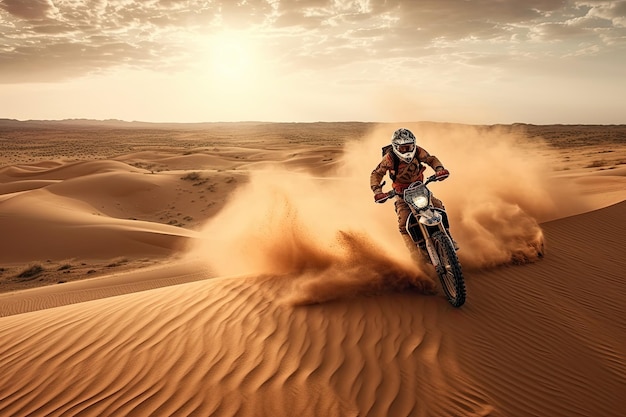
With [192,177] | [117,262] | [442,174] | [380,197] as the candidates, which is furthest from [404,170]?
[192,177]

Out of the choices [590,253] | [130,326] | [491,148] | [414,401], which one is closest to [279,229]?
[130,326]

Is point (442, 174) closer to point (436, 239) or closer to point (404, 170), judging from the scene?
point (404, 170)

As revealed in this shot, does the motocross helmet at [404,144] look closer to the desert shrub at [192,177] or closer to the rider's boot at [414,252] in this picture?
the rider's boot at [414,252]

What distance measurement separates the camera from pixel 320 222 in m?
7.62

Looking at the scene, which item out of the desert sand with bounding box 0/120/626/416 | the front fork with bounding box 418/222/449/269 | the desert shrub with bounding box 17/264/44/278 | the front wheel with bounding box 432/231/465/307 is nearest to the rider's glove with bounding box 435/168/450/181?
the front fork with bounding box 418/222/449/269

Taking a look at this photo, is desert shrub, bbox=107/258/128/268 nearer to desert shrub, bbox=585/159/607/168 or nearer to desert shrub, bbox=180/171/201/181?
desert shrub, bbox=180/171/201/181

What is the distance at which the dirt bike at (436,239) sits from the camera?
5.62 metres

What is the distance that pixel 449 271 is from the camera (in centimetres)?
584

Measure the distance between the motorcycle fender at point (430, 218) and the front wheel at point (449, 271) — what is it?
16cm

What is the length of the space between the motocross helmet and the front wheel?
1.33 m

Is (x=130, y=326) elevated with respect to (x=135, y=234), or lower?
elevated

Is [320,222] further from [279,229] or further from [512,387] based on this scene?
[512,387]

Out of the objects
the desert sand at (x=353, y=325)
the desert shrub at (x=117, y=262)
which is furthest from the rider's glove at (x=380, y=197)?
the desert shrub at (x=117, y=262)

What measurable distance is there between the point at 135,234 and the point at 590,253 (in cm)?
1383
